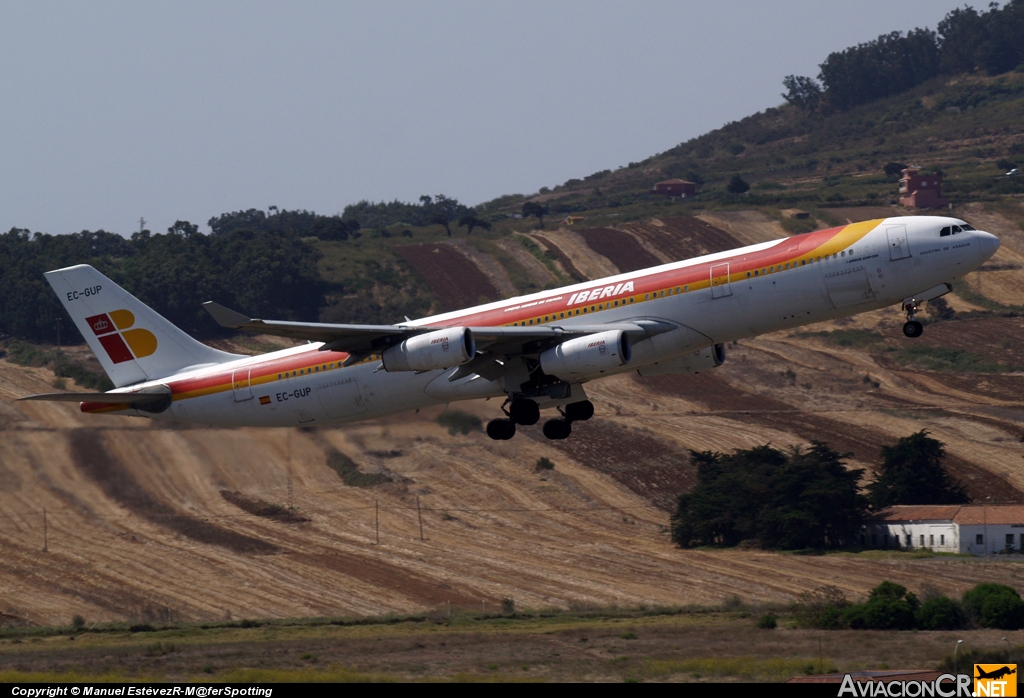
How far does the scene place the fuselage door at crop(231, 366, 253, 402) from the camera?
158 ft

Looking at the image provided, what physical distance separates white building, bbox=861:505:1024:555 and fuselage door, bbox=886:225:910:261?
45.1 m

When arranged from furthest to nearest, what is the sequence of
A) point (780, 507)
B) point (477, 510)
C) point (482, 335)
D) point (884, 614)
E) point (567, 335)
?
point (780, 507), point (477, 510), point (884, 614), point (567, 335), point (482, 335)

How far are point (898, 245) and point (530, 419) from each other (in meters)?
13.7

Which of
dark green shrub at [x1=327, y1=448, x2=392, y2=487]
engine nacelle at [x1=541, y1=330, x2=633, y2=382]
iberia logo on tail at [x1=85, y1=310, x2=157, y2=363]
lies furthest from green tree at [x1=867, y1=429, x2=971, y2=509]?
iberia logo on tail at [x1=85, y1=310, x2=157, y2=363]

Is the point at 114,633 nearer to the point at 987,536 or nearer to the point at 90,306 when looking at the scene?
the point at 90,306

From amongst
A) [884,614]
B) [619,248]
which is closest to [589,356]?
[884,614]

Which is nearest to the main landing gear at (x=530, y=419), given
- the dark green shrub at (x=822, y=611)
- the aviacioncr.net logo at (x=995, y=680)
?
the aviacioncr.net logo at (x=995, y=680)

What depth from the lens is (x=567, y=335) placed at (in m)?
43.8

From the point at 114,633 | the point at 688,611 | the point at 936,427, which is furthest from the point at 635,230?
the point at 114,633

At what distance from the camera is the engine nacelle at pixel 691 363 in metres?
46.8

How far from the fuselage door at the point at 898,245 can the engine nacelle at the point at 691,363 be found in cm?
727

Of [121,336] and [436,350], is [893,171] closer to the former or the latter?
[121,336]

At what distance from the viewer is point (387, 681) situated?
148 ft

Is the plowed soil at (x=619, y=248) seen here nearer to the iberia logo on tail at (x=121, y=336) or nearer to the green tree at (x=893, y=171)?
the green tree at (x=893, y=171)
